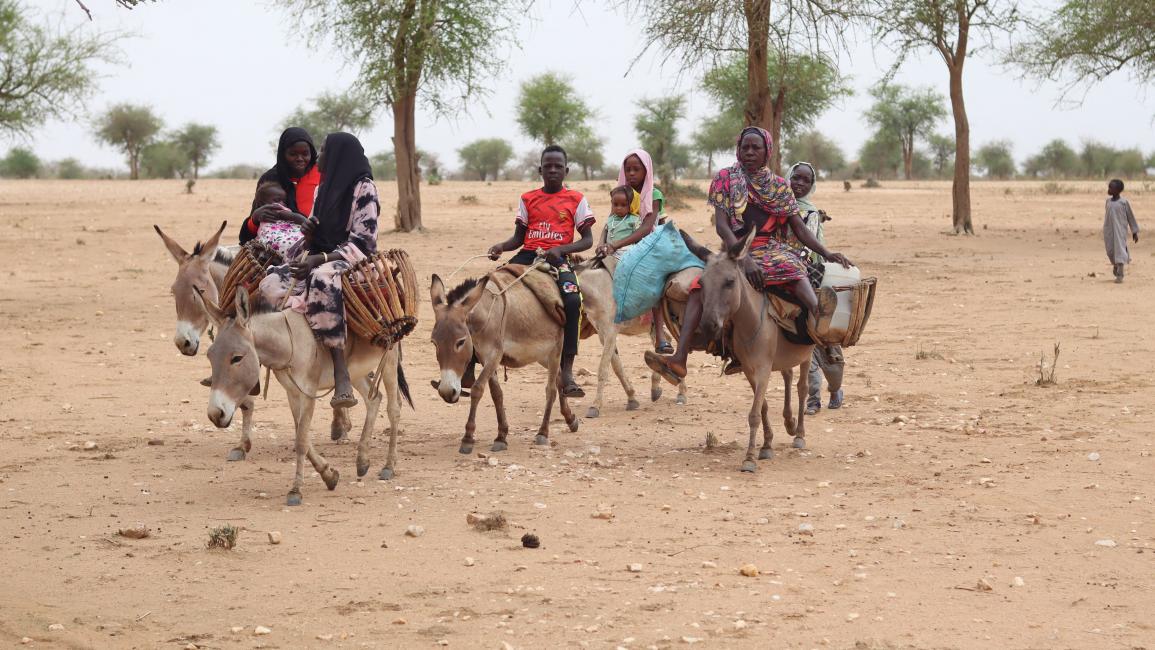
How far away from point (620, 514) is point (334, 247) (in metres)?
2.43

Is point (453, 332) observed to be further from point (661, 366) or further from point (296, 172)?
point (296, 172)

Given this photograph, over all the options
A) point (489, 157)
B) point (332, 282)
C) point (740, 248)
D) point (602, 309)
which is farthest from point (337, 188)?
point (489, 157)

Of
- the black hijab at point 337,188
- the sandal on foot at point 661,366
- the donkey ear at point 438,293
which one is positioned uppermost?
the black hijab at point 337,188

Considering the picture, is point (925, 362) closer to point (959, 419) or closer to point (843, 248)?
point (959, 419)

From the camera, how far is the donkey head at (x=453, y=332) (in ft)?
25.2

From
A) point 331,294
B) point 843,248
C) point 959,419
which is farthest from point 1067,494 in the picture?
point 843,248

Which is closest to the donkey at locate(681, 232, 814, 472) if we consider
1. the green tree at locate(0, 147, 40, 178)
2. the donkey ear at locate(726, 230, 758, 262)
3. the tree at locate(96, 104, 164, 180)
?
the donkey ear at locate(726, 230, 758, 262)

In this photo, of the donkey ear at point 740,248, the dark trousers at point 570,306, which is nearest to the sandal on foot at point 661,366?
the donkey ear at point 740,248

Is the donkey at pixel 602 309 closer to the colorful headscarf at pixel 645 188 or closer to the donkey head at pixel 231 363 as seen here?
the colorful headscarf at pixel 645 188

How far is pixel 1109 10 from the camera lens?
80.2ft

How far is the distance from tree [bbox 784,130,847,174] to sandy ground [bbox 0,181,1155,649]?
68.0 metres

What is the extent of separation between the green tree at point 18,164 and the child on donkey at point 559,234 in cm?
7497

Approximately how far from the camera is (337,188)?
25.6 feet

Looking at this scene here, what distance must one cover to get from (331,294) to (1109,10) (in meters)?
21.4
